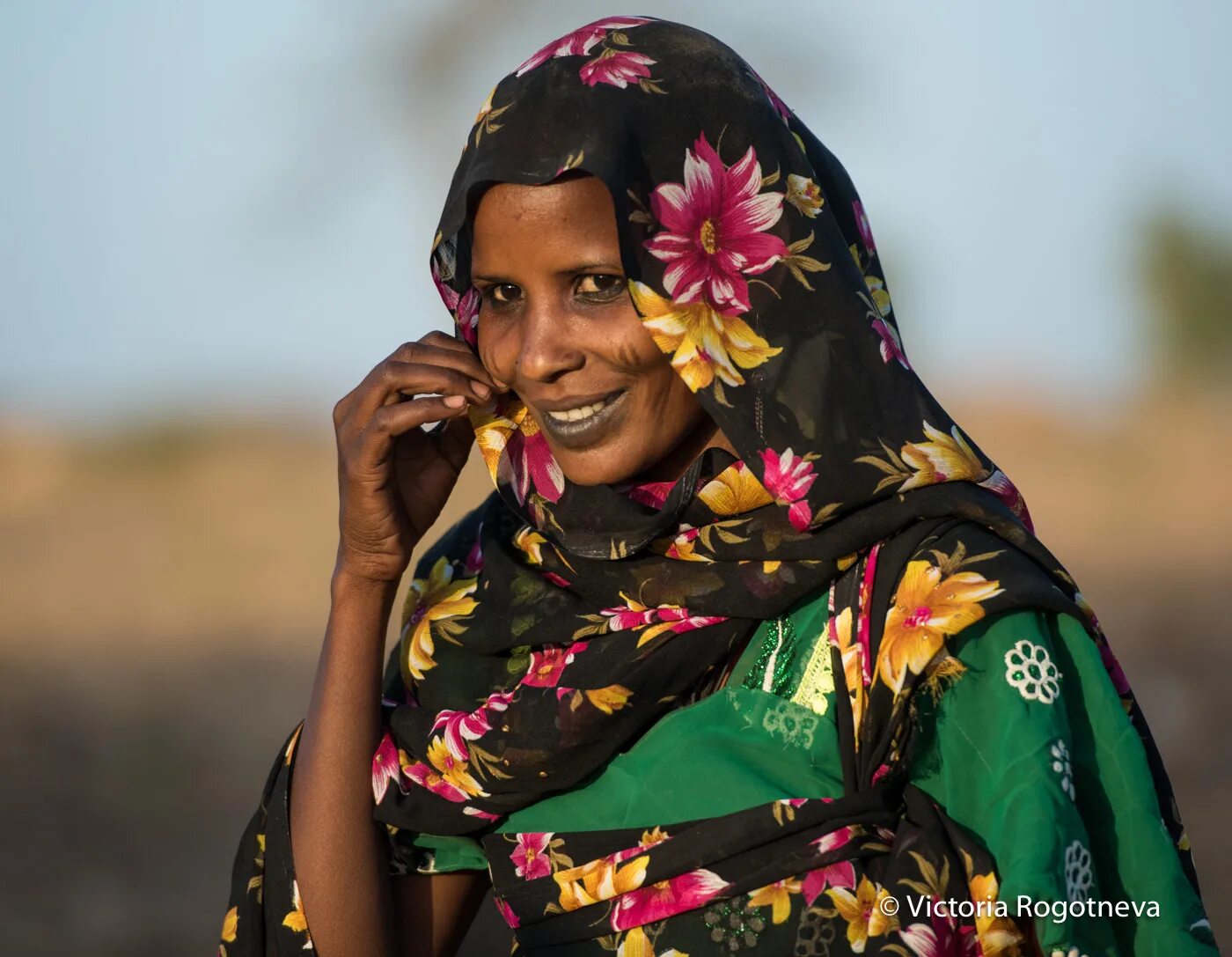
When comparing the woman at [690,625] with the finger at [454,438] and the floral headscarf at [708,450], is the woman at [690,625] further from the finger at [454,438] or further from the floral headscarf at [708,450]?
the finger at [454,438]

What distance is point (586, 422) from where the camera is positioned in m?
2.31

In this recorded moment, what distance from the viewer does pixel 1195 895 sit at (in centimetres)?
196

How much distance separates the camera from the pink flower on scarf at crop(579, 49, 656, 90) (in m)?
2.26

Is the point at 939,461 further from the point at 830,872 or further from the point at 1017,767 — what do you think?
the point at 830,872

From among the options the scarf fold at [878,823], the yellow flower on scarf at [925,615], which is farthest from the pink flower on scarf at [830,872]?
the yellow flower on scarf at [925,615]

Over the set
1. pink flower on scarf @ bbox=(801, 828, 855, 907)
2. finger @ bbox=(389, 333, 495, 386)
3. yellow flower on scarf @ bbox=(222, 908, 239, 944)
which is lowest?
yellow flower on scarf @ bbox=(222, 908, 239, 944)

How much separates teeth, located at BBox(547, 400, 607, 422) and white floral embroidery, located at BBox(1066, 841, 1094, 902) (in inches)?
36.7

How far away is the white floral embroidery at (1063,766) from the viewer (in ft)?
6.21

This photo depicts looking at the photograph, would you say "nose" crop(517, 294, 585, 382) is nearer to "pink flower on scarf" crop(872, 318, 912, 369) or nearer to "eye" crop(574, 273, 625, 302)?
"eye" crop(574, 273, 625, 302)

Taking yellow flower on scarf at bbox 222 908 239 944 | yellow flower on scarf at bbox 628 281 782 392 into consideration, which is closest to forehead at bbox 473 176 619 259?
yellow flower on scarf at bbox 628 281 782 392

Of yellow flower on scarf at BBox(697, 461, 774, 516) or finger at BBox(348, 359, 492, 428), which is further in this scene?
finger at BBox(348, 359, 492, 428)

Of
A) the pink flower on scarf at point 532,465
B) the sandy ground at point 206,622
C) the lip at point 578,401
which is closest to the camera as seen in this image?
the lip at point 578,401

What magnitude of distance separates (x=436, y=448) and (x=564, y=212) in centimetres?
63

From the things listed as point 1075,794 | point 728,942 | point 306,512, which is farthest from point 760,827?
point 306,512
